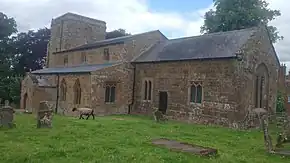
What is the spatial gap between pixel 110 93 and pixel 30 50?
36423mm

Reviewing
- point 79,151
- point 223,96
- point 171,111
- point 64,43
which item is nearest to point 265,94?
point 223,96

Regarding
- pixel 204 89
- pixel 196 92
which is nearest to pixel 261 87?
pixel 204 89

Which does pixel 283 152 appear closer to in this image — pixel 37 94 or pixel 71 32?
pixel 37 94

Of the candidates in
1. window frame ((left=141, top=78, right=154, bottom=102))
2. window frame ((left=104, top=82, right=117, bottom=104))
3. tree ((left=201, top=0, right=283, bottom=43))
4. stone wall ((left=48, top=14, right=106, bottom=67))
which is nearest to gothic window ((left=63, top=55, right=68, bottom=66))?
stone wall ((left=48, top=14, right=106, bottom=67))

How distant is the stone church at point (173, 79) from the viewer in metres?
22.8

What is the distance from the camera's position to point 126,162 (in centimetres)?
911

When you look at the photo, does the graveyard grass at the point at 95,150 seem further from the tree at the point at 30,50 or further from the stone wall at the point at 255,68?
the tree at the point at 30,50

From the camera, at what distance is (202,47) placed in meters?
26.0

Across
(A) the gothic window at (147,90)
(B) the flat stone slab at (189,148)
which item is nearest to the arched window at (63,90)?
(A) the gothic window at (147,90)

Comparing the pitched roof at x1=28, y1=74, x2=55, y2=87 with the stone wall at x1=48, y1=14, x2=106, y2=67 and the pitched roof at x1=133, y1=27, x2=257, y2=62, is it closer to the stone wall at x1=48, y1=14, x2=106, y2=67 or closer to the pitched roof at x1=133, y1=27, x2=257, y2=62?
the stone wall at x1=48, y1=14, x2=106, y2=67

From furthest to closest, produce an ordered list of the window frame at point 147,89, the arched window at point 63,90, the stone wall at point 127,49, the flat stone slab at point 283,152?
the arched window at point 63,90, the stone wall at point 127,49, the window frame at point 147,89, the flat stone slab at point 283,152

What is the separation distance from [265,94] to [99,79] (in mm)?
14811

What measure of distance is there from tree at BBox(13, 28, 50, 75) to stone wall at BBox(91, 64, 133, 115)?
113 ft

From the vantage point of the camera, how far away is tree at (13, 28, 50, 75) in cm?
5788
